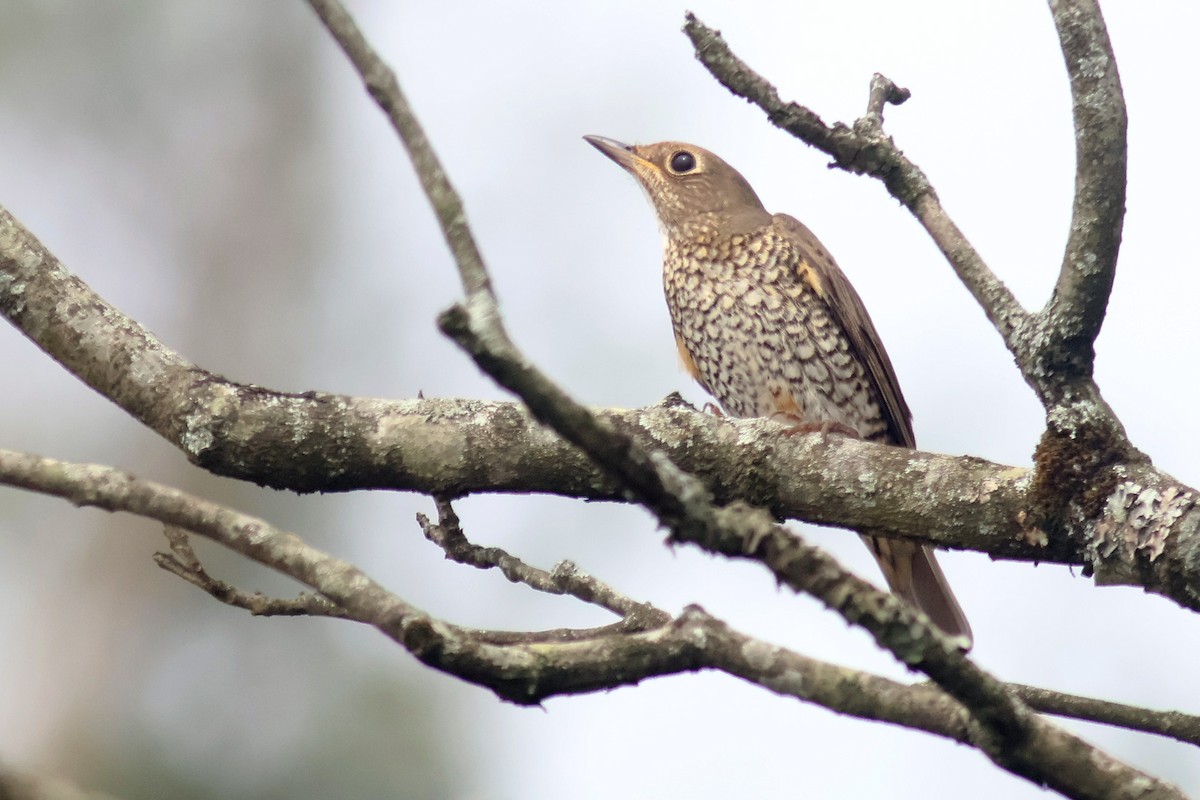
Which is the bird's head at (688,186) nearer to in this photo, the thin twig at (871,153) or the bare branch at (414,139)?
the thin twig at (871,153)

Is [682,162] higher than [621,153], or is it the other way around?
[621,153]

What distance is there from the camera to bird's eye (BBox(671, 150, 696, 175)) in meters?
6.14

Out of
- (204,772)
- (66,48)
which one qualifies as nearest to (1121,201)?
(204,772)

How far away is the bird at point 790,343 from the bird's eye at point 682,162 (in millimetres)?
534

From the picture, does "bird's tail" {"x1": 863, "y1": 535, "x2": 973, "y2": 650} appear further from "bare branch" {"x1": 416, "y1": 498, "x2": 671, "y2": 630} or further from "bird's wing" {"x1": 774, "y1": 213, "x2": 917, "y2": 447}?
"bare branch" {"x1": 416, "y1": 498, "x2": 671, "y2": 630}

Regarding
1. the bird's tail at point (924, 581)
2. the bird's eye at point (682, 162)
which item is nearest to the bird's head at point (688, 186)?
the bird's eye at point (682, 162)

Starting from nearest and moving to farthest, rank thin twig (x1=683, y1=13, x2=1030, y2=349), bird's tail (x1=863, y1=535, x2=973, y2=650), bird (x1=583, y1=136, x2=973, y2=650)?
1. thin twig (x1=683, y1=13, x2=1030, y2=349)
2. bird's tail (x1=863, y1=535, x2=973, y2=650)
3. bird (x1=583, y1=136, x2=973, y2=650)

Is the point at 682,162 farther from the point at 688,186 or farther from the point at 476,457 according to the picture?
the point at 476,457

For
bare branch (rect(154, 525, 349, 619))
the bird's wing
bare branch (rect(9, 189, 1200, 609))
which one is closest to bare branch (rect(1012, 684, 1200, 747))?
bare branch (rect(9, 189, 1200, 609))

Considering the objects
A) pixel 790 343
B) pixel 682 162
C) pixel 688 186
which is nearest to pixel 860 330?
pixel 790 343

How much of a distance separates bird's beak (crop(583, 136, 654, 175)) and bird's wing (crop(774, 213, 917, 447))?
117 centimetres

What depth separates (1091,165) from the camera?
3.02 metres

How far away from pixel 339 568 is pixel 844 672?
85cm

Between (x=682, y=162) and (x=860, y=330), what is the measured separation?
4.52 feet
